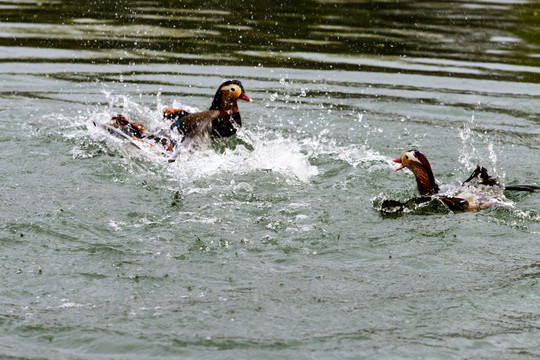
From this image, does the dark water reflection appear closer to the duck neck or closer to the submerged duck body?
the submerged duck body

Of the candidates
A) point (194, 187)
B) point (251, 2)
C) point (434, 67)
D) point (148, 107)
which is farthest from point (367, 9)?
point (194, 187)

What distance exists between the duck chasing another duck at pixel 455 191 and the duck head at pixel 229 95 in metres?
2.41

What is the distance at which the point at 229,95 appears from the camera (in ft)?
29.8

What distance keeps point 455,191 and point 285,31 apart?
856cm

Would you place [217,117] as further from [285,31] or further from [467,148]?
[285,31]

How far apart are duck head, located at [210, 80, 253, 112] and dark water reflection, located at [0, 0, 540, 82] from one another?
158 inches

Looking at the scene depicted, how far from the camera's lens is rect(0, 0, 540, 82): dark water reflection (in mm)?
13672

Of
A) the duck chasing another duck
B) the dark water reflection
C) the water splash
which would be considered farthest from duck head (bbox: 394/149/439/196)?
the dark water reflection

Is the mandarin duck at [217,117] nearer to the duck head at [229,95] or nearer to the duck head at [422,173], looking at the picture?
the duck head at [229,95]

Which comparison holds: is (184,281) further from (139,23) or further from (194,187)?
(139,23)

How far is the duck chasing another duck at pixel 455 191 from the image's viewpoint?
708 cm

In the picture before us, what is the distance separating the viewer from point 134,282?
5.73m

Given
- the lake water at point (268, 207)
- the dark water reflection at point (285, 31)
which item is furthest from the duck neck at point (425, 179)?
the dark water reflection at point (285, 31)

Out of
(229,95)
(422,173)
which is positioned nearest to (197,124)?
(229,95)
